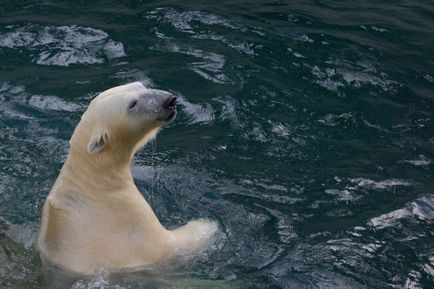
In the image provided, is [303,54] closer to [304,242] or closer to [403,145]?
[403,145]

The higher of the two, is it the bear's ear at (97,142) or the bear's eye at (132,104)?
the bear's eye at (132,104)

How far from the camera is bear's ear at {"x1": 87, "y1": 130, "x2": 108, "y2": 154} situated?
514 cm

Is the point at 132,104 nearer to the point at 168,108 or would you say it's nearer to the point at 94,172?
the point at 168,108

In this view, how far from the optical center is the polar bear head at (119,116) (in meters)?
5.17

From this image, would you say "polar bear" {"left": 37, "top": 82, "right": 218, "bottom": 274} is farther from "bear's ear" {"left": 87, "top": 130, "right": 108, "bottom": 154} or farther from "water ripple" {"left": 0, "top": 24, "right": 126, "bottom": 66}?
"water ripple" {"left": 0, "top": 24, "right": 126, "bottom": 66}

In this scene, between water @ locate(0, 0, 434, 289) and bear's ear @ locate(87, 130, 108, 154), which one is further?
water @ locate(0, 0, 434, 289)

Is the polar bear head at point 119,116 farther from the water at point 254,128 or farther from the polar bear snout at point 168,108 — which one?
the water at point 254,128

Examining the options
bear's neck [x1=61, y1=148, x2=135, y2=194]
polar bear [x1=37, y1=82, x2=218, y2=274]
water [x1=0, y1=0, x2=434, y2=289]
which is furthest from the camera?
water [x1=0, y1=0, x2=434, y2=289]

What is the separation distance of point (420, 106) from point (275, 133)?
1.59 m

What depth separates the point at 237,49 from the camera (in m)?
8.88

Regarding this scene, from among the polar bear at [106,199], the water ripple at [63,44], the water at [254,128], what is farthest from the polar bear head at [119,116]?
the water ripple at [63,44]

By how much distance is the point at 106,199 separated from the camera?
530cm

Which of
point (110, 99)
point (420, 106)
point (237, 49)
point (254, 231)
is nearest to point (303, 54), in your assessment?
point (237, 49)

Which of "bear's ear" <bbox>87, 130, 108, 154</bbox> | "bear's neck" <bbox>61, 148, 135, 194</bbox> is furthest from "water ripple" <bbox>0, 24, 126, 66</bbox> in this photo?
"bear's ear" <bbox>87, 130, 108, 154</bbox>
